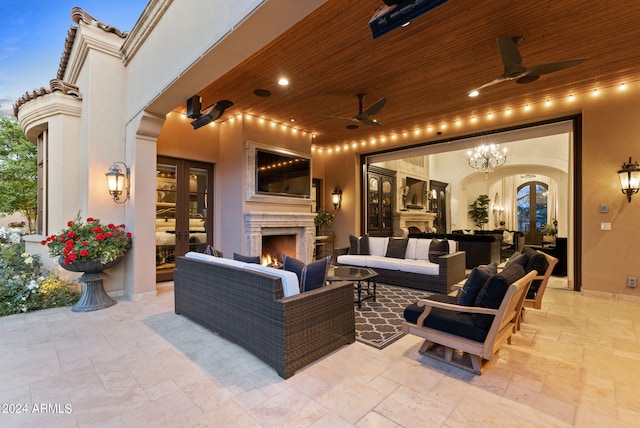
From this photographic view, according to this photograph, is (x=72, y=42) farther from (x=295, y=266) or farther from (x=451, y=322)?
(x=451, y=322)

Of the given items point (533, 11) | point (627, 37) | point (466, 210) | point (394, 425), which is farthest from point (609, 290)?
point (466, 210)

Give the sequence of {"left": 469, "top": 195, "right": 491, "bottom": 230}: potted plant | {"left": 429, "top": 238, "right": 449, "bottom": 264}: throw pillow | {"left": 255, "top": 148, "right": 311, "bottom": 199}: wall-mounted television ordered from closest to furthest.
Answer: {"left": 429, "top": 238, "right": 449, "bottom": 264}: throw pillow < {"left": 255, "top": 148, "right": 311, "bottom": 199}: wall-mounted television < {"left": 469, "top": 195, "right": 491, "bottom": 230}: potted plant

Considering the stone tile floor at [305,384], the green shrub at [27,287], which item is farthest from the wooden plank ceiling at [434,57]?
the green shrub at [27,287]

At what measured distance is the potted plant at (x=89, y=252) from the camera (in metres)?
3.83

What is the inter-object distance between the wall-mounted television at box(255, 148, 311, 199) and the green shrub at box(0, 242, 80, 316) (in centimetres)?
342

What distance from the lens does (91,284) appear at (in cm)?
406

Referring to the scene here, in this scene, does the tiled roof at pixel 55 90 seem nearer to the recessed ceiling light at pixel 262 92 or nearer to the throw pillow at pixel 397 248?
the recessed ceiling light at pixel 262 92

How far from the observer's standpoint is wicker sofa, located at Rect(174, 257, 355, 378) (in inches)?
89.5

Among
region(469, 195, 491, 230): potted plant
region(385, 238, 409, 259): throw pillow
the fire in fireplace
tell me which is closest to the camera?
region(385, 238, 409, 259): throw pillow

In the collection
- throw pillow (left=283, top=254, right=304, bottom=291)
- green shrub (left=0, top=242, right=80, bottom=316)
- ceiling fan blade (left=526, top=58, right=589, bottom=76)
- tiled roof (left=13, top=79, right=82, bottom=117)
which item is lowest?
green shrub (left=0, top=242, right=80, bottom=316)

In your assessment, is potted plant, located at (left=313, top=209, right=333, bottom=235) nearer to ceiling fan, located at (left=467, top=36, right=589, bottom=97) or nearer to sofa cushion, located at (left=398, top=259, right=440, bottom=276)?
sofa cushion, located at (left=398, top=259, right=440, bottom=276)

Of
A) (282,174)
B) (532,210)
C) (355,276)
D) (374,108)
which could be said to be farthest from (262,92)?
(532,210)

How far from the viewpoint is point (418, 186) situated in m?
10.9

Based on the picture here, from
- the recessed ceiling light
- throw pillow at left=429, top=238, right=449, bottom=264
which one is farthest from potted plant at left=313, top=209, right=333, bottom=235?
the recessed ceiling light
